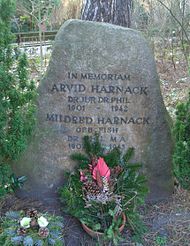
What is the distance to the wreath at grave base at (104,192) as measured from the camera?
3.34 meters

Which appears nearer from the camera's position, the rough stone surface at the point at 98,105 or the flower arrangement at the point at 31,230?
the flower arrangement at the point at 31,230

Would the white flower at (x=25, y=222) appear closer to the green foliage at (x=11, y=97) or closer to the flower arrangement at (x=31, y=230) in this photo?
the flower arrangement at (x=31, y=230)

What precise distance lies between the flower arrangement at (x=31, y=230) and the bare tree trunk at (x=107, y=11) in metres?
2.50

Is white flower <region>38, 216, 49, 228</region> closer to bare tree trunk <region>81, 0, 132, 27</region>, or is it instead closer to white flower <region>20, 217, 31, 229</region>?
white flower <region>20, 217, 31, 229</region>

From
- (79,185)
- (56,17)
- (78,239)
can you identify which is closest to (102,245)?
(78,239)

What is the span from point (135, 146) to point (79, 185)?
0.68 meters

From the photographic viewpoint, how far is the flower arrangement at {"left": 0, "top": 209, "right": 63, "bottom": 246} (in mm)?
2957

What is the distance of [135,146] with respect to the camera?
3924 millimetres

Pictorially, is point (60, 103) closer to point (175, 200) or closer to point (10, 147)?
point (10, 147)

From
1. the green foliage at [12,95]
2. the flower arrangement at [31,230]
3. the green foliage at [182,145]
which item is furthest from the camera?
the green foliage at [182,145]

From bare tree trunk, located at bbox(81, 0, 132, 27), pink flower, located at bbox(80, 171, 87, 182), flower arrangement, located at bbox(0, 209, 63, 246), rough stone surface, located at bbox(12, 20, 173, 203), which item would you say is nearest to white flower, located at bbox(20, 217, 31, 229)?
flower arrangement, located at bbox(0, 209, 63, 246)

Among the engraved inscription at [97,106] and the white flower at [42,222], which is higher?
the engraved inscription at [97,106]

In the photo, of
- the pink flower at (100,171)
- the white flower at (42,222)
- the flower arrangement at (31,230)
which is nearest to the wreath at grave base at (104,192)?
the pink flower at (100,171)

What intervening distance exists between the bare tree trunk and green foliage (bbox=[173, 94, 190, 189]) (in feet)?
5.14
